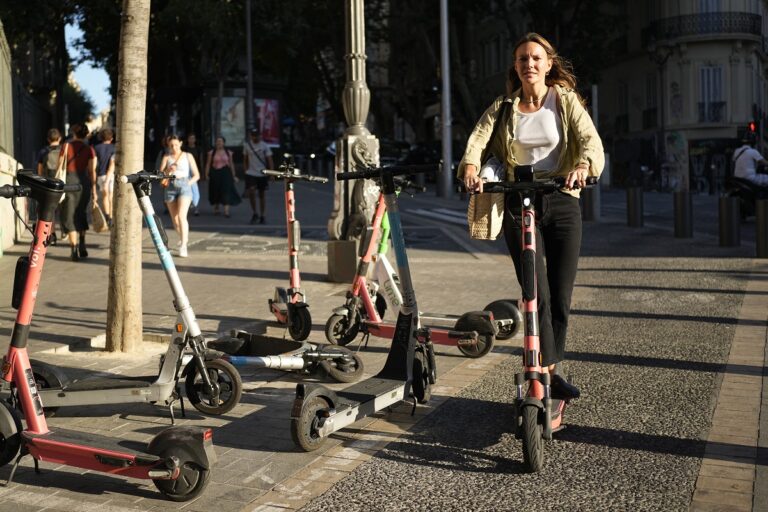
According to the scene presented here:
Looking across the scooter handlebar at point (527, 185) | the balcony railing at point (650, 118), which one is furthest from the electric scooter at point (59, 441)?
the balcony railing at point (650, 118)

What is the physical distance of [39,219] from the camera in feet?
15.0

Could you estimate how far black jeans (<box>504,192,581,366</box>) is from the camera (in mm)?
5094

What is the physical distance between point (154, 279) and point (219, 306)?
2227 mm

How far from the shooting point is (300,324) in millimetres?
7848

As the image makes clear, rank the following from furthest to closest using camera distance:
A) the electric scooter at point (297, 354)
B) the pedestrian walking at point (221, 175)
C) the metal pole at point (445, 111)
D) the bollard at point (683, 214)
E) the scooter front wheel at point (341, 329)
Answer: the metal pole at point (445, 111) < the pedestrian walking at point (221, 175) < the bollard at point (683, 214) < the scooter front wheel at point (341, 329) < the electric scooter at point (297, 354)

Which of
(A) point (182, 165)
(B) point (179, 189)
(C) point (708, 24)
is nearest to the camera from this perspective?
(B) point (179, 189)

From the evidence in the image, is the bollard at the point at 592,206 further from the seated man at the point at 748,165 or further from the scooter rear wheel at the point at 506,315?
the scooter rear wheel at the point at 506,315

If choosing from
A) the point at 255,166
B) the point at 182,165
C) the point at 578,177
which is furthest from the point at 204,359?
the point at 255,166

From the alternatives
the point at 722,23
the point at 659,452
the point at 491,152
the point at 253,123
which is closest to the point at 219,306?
the point at 491,152

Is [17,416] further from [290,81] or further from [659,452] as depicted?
[290,81]

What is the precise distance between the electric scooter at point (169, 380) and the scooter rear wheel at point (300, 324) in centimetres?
203

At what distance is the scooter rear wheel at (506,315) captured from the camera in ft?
25.8

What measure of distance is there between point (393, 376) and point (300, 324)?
2304mm

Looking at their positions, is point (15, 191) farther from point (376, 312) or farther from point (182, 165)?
point (182, 165)
